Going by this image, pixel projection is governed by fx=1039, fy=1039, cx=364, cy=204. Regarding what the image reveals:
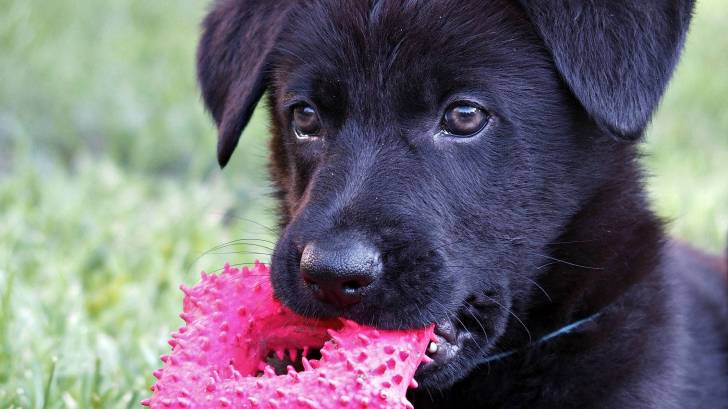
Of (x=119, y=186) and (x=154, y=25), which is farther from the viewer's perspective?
(x=154, y=25)

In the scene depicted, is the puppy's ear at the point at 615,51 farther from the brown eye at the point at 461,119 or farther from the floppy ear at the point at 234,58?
the floppy ear at the point at 234,58

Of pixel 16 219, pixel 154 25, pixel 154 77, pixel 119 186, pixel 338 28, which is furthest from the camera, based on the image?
pixel 154 25

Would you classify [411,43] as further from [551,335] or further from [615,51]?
[551,335]

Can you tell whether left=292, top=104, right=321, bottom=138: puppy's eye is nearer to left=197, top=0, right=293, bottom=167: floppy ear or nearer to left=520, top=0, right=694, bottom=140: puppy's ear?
left=197, top=0, right=293, bottom=167: floppy ear

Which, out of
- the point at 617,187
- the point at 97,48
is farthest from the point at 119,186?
the point at 617,187

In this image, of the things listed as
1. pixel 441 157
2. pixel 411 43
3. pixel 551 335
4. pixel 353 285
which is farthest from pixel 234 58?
pixel 551 335

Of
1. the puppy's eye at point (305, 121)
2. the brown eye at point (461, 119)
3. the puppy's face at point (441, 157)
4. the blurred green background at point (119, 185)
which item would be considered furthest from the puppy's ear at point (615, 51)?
the puppy's eye at point (305, 121)

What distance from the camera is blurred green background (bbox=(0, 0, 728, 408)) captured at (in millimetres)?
3664

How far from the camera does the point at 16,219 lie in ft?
15.6

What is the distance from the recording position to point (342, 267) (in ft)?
7.84

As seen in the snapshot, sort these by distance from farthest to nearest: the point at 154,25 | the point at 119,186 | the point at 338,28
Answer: the point at 154,25
the point at 119,186
the point at 338,28

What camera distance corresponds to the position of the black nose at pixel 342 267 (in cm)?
239

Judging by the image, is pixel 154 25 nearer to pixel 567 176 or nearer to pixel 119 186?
pixel 119 186

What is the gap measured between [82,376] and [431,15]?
1.61m
